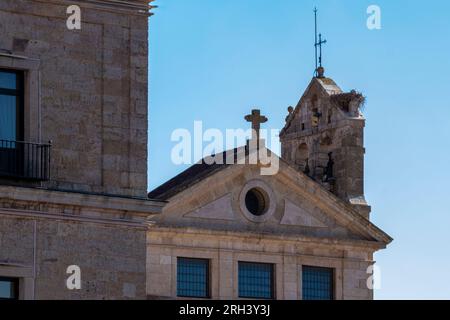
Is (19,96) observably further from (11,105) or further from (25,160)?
(25,160)

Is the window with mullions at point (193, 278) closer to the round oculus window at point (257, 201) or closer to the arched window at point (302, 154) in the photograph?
the round oculus window at point (257, 201)

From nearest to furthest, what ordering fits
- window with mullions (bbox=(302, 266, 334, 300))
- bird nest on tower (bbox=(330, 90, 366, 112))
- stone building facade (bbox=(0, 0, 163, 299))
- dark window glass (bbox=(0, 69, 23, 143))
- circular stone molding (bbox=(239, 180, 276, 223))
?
1. stone building facade (bbox=(0, 0, 163, 299))
2. dark window glass (bbox=(0, 69, 23, 143))
3. window with mullions (bbox=(302, 266, 334, 300))
4. circular stone molding (bbox=(239, 180, 276, 223))
5. bird nest on tower (bbox=(330, 90, 366, 112))

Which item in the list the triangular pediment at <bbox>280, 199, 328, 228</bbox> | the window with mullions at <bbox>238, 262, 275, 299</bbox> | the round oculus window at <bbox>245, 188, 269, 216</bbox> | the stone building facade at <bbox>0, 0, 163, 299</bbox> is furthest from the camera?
the triangular pediment at <bbox>280, 199, 328, 228</bbox>

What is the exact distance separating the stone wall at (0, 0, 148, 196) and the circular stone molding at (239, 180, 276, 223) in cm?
2137

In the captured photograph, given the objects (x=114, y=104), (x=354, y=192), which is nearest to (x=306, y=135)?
(x=354, y=192)

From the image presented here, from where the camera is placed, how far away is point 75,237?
132ft

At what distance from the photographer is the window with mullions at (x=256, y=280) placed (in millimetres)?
61719

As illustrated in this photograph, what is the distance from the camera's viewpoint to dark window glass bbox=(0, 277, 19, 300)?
39.8 meters

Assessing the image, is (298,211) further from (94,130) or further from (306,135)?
(94,130)

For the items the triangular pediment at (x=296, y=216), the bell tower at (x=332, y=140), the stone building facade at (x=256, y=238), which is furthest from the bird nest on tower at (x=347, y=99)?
the triangular pediment at (x=296, y=216)

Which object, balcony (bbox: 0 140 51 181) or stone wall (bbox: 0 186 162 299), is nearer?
stone wall (bbox: 0 186 162 299)

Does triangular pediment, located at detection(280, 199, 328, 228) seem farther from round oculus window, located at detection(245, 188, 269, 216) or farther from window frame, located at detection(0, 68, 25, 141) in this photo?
window frame, located at detection(0, 68, 25, 141)

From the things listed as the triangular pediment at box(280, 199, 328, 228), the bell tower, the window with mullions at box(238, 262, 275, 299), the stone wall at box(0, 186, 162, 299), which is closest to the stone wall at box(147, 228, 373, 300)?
the window with mullions at box(238, 262, 275, 299)
